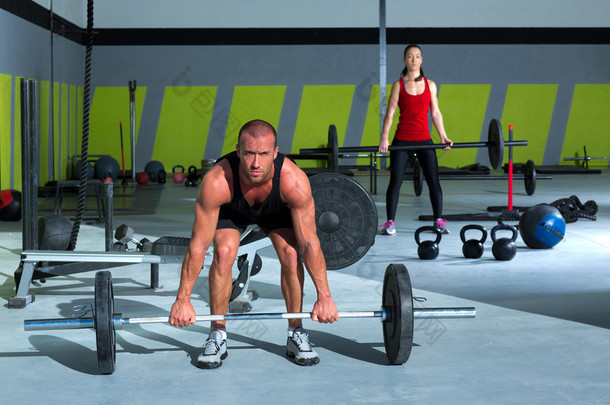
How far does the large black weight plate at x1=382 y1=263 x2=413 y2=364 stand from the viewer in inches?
88.3

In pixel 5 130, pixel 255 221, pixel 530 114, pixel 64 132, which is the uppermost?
pixel 530 114

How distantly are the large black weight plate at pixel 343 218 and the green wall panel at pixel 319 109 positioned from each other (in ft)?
26.5

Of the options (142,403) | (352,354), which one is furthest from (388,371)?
(142,403)

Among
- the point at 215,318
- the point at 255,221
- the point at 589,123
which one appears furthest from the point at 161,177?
the point at 215,318

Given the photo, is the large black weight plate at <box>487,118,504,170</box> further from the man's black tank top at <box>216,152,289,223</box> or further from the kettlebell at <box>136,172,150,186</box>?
the kettlebell at <box>136,172,150,186</box>

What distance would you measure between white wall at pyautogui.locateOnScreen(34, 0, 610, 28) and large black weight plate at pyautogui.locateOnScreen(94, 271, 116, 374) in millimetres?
9200

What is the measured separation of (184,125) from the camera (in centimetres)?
1126

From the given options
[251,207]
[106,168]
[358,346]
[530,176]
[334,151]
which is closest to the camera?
[251,207]

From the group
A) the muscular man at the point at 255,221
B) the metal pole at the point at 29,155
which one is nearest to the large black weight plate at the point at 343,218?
the muscular man at the point at 255,221

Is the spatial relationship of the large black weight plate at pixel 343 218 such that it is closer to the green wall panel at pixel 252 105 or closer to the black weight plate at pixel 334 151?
the black weight plate at pixel 334 151

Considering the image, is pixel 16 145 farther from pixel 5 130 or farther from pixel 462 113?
pixel 462 113

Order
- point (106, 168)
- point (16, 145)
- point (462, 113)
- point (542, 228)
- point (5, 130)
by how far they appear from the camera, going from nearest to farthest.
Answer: point (542, 228) < point (5, 130) < point (16, 145) < point (106, 168) < point (462, 113)

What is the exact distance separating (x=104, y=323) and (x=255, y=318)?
0.43 meters

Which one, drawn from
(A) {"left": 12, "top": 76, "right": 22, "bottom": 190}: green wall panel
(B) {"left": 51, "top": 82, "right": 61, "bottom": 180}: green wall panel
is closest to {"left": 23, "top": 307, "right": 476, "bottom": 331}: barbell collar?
(A) {"left": 12, "top": 76, "right": 22, "bottom": 190}: green wall panel
